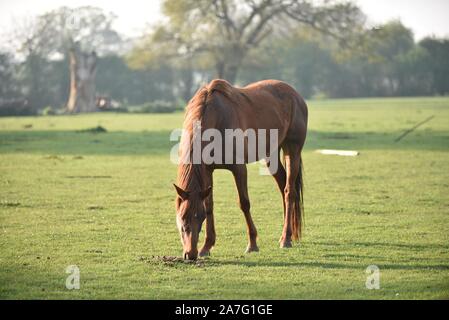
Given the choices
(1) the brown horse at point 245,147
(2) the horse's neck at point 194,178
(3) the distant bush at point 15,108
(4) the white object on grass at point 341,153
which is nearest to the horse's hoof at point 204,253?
(1) the brown horse at point 245,147

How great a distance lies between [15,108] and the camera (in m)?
45.7

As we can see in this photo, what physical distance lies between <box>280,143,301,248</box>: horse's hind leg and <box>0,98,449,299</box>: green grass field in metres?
0.18

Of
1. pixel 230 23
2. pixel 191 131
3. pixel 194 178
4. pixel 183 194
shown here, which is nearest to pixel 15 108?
pixel 230 23

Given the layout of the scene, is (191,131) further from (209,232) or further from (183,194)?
(209,232)

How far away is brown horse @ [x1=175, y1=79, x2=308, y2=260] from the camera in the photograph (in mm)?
7551

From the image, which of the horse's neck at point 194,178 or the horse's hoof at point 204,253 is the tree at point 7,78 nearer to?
the horse's hoof at point 204,253

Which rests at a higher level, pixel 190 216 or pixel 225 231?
pixel 190 216

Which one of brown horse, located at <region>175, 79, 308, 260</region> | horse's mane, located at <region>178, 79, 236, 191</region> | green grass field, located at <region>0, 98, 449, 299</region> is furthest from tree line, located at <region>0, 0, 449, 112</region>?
horse's mane, located at <region>178, 79, 236, 191</region>

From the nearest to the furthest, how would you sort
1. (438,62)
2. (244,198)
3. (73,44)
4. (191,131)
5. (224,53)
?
(191,131), (244,198), (224,53), (73,44), (438,62)

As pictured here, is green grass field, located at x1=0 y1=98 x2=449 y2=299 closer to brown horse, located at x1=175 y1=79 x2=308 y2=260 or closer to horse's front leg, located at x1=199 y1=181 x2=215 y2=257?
horse's front leg, located at x1=199 y1=181 x2=215 y2=257

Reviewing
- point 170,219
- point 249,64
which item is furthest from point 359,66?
point 170,219

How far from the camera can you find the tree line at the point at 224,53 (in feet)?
162

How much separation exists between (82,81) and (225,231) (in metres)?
47.9
